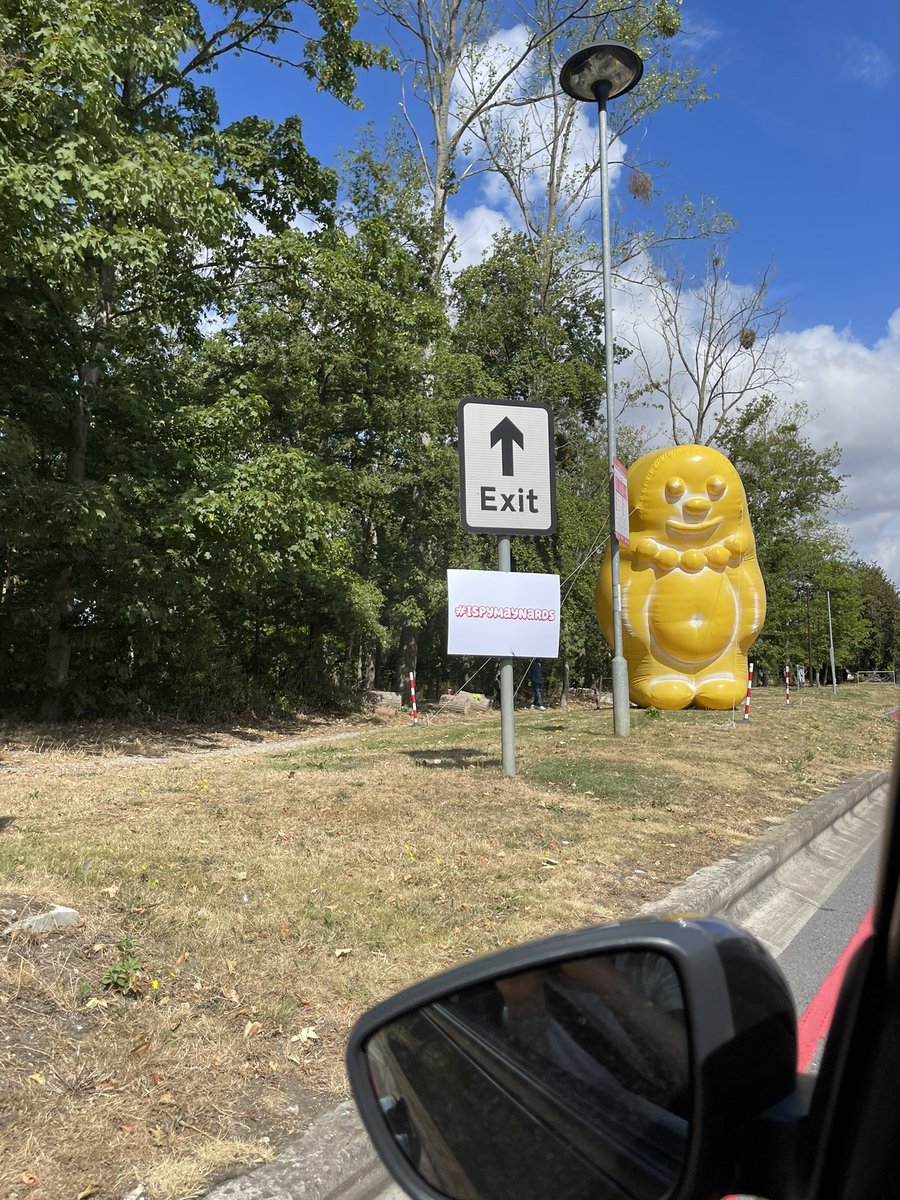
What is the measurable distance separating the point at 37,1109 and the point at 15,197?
850 cm

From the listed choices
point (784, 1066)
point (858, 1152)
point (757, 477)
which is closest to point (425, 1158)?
point (784, 1066)

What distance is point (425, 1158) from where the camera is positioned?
138 cm

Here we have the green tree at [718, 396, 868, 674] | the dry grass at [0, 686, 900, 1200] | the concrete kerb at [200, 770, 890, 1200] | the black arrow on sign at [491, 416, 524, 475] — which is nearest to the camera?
the concrete kerb at [200, 770, 890, 1200]

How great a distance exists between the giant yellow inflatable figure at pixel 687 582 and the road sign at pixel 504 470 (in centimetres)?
838

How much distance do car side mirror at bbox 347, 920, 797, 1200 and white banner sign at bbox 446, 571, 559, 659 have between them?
A: 669 centimetres

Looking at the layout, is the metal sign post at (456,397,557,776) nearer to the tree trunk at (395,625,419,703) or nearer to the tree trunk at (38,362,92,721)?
the tree trunk at (38,362,92,721)

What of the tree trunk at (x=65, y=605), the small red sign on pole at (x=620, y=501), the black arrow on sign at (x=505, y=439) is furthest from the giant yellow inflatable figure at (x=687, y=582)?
the tree trunk at (x=65, y=605)

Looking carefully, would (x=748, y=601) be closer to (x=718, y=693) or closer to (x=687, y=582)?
(x=687, y=582)

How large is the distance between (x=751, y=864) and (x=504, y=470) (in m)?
4.15

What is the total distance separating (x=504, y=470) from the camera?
824cm

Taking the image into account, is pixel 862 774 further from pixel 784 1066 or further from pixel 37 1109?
pixel 784 1066

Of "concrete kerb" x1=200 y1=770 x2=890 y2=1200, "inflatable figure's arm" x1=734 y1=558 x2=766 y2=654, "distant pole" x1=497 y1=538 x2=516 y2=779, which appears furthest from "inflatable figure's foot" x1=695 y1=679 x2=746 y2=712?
"concrete kerb" x1=200 y1=770 x2=890 y2=1200

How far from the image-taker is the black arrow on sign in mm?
8227

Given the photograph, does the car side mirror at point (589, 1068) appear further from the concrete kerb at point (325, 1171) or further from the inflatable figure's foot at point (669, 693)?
the inflatable figure's foot at point (669, 693)
